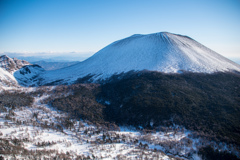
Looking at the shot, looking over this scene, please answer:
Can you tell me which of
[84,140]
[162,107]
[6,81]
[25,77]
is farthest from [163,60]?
[25,77]

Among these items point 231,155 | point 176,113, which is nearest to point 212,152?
point 231,155

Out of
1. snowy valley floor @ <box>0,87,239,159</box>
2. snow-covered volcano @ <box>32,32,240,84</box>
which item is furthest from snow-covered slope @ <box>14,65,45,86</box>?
snowy valley floor @ <box>0,87,239,159</box>

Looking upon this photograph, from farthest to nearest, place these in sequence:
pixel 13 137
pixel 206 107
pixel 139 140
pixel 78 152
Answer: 1. pixel 206 107
2. pixel 139 140
3. pixel 13 137
4. pixel 78 152

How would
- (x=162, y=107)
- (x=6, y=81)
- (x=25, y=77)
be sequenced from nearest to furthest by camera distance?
(x=162, y=107) < (x=6, y=81) < (x=25, y=77)

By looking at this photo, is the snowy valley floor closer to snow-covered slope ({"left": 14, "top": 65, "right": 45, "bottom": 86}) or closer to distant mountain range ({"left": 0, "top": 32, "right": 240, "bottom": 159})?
distant mountain range ({"left": 0, "top": 32, "right": 240, "bottom": 159})

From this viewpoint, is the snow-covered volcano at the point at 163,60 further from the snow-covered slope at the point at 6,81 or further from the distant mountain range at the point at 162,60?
the snow-covered slope at the point at 6,81

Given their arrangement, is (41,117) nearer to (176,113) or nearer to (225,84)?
(176,113)

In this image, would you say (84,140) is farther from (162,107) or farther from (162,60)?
(162,60)

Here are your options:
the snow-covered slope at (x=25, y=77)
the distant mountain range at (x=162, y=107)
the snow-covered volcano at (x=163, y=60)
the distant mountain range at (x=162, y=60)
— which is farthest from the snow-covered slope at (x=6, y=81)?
the distant mountain range at (x=162, y=107)
